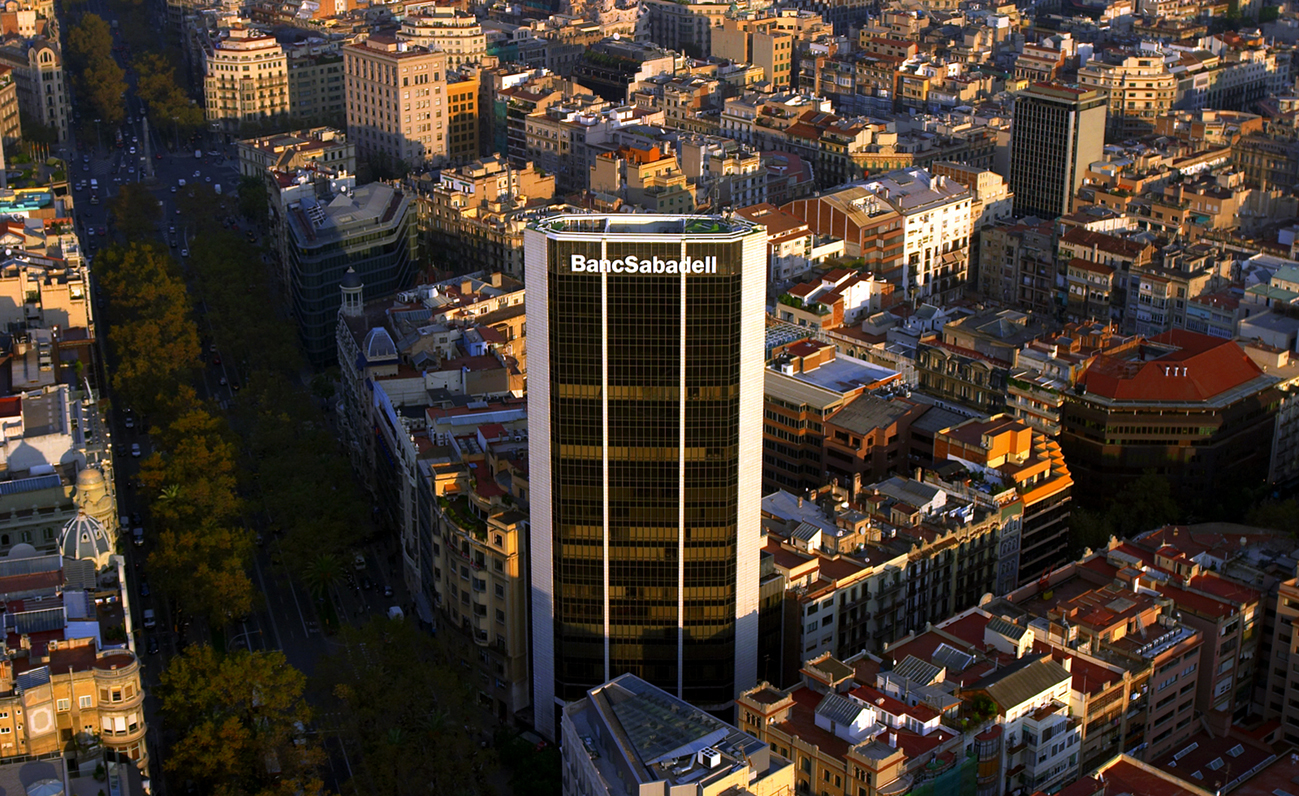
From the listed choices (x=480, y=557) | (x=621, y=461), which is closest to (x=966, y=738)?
(x=621, y=461)

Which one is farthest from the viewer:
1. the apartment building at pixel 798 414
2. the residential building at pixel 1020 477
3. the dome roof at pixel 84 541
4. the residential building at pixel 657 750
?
the apartment building at pixel 798 414

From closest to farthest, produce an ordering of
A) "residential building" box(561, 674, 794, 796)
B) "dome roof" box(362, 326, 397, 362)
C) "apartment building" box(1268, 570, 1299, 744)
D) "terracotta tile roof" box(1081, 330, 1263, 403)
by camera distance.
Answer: "residential building" box(561, 674, 794, 796), "apartment building" box(1268, 570, 1299, 744), "terracotta tile roof" box(1081, 330, 1263, 403), "dome roof" box(362, 326, 397, 362)

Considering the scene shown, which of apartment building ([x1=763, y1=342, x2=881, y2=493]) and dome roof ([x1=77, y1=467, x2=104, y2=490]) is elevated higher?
dome roof ([x1=77, y1=467, x2=104, y2=490])

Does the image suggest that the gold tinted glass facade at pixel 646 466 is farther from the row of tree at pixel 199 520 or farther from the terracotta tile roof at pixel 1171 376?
the terracotta tile roof at pixel 1171 376

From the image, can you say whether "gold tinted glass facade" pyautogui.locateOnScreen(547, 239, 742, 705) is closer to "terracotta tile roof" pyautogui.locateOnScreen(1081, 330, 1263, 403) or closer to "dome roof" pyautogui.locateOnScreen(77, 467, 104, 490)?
"dome roof" pyautogui.locateOnScreen(77, 467, 104, 490)

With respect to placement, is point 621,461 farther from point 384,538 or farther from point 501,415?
point 384,538

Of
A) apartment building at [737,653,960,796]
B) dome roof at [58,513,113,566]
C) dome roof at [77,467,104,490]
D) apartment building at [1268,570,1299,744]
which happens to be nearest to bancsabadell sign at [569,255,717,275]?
apartment building at [737,653,960,796]

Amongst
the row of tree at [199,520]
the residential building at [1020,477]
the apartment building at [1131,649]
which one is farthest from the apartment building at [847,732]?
the row of tree at [199,520]
